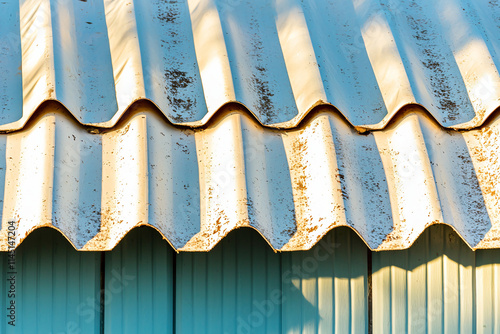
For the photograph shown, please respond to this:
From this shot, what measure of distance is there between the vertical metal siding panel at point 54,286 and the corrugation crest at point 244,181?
1.10 feet

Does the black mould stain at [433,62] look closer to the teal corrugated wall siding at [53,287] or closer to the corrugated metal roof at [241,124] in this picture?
the corrugated metal roof at [241,124]

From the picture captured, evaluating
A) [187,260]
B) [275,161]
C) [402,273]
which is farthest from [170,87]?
[402,273]

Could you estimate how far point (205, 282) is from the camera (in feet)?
8.09

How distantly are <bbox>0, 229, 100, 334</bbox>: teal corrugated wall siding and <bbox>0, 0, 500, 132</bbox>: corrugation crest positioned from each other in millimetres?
591

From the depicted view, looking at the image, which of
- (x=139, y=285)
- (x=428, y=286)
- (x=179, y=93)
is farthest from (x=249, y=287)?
(x=179, y=93)

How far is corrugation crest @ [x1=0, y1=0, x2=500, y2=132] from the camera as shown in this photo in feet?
8.17

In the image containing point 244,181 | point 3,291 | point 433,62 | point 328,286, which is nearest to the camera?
point 244,181

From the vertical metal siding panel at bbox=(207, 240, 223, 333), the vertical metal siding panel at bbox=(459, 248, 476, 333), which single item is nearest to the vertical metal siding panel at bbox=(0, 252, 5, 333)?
the vertical metal siding panel at bbox=(207, 240, 223, 333)

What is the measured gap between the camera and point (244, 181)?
2248 mm

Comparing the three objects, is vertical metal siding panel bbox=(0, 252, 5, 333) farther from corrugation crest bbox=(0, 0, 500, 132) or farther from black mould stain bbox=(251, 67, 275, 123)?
black mould stain bbox=(251, 67, 275, 123)

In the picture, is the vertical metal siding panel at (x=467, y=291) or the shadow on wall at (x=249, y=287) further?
the vertical metal siding panel at (x=467, y=291)

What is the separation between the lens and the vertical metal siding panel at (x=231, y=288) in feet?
8.04

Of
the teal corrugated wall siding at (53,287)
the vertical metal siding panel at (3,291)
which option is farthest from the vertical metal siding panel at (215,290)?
the vertical metal siding panel at (3,291)

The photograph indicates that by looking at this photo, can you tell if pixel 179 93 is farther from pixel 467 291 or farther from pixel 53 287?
pixel 467 291
